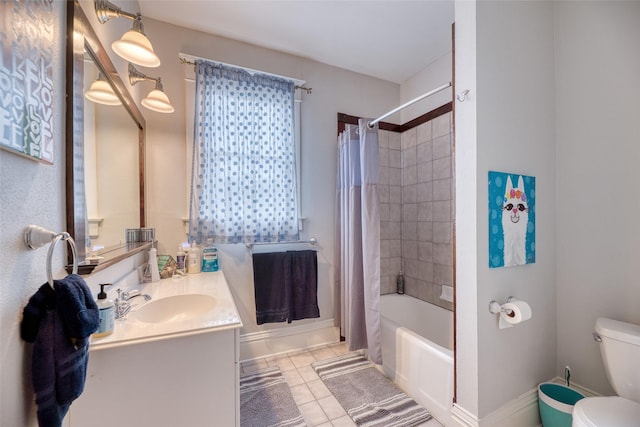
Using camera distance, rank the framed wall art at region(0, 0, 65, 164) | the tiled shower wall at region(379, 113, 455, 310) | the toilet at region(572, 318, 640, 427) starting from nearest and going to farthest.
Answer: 1. the framed wall art at region(0, 0, 65, 164)
2. the toilet at region(572, 318, 640, 427)
3. the tiled shower wall at region(379, 113, 455, 310)

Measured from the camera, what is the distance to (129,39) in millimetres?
1126

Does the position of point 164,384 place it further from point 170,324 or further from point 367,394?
point 367,394

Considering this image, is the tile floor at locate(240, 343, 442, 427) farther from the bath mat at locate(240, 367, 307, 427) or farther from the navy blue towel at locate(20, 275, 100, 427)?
the navy blue towel at locate(20, 275, 100, 427)

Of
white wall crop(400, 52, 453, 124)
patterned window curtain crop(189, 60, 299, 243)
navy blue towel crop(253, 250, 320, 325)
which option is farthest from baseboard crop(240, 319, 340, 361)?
white wall crop(400, 52, 453, 124)

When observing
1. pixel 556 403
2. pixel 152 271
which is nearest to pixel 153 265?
pixel 152 271

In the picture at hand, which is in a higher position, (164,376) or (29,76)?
(29,76)

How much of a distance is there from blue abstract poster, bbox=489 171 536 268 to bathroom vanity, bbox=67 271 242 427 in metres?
1.41

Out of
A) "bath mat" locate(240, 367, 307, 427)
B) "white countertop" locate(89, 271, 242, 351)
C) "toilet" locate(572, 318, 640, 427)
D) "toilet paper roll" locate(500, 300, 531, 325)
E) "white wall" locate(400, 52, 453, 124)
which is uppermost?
"white wall" locate(400, 52, 453, 124)

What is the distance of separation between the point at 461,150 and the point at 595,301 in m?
1.26

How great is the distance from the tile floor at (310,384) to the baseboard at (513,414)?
0.21 meters

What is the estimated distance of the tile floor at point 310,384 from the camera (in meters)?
1.56

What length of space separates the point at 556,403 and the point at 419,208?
66.4 inches

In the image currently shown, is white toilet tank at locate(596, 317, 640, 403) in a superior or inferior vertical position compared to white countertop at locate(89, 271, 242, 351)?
inferior

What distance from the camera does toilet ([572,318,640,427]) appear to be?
1.05 meters
